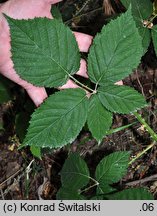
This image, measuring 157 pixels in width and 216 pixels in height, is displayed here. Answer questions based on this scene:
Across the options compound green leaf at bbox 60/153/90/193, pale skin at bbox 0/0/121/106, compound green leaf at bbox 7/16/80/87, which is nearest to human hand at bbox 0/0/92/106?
pale skin at bbox 0/0/121/106

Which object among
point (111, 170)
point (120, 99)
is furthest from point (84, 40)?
point (111, 170)

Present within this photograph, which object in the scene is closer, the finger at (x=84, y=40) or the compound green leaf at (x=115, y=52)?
the compound green leaf at (x=115, y=52)

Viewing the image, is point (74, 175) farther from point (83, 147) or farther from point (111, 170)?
point (83, 147)

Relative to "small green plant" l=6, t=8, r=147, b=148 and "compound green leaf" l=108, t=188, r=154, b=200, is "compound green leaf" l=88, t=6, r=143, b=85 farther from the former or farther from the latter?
"compound green leaf" l=108, t=188, r=154, b=200

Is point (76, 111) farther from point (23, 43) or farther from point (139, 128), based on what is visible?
point (139, 128)

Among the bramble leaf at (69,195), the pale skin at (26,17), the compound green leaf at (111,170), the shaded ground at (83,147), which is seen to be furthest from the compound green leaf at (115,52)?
the shaded ground at (83,147)

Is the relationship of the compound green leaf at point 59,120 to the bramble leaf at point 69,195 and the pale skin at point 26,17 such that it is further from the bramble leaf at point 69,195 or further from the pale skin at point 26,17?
the bramble leaf at point 69,195

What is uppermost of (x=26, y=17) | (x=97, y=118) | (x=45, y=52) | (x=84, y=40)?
(x=26, y=17)
